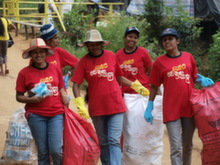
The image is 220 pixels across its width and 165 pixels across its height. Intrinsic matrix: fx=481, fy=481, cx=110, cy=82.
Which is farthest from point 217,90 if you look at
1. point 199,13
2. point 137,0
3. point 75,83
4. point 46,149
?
point 137,0

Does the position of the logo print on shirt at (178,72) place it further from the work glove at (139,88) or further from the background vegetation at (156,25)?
the background vegetation at (156,25)

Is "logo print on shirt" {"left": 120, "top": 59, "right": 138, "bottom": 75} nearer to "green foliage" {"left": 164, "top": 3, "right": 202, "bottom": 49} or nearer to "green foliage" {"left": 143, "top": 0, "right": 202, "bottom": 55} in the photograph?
"green foliage" {"left": 164, "top": 3, "right": 202, "bottom": 49}

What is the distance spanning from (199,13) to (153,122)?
972 cm

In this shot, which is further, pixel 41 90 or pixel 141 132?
pixel 141 132

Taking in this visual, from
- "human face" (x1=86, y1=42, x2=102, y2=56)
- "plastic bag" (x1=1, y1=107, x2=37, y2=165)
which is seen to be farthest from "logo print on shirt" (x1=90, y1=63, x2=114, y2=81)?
"plastic bag" (x1=1, y1=107, x2=37, y2=165)

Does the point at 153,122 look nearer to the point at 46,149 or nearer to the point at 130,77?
the point at 130,77

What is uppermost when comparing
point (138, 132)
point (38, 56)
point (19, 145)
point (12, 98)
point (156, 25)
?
point (38, 56)

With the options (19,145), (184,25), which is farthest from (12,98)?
(184,25)

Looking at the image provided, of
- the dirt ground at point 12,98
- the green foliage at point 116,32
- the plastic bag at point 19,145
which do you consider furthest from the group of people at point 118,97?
the green foliage at point 116,32

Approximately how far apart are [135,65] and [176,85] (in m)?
0.95

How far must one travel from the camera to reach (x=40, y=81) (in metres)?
4.81

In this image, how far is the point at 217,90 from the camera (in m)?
5.05

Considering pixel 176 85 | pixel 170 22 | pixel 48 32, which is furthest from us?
pixel 170 22

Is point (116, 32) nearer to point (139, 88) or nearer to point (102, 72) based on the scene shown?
point (139, 88)
